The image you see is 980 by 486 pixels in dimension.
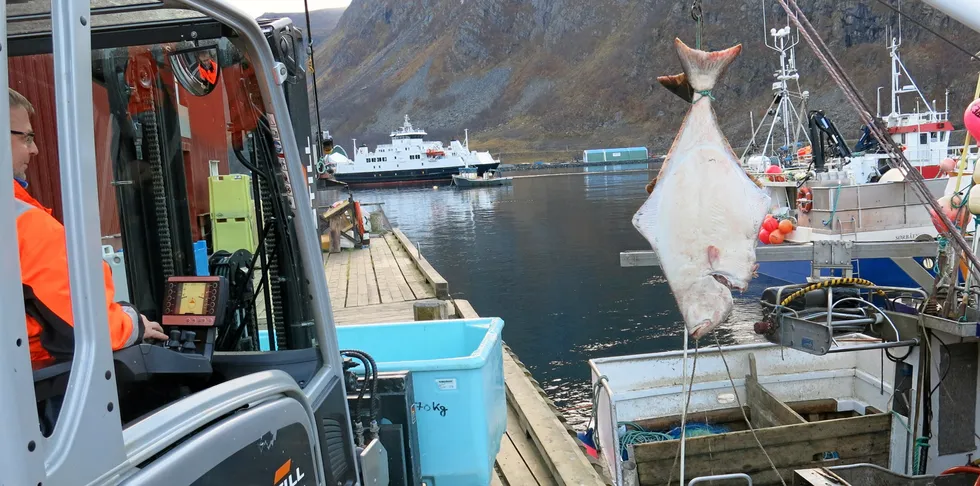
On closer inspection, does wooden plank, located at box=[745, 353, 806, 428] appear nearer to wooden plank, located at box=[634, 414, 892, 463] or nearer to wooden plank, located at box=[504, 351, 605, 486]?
wooden plank, located at box=[634, 414, 892, 463]

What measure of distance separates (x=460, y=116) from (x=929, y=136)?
117636 mm

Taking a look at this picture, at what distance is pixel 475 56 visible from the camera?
155000mm

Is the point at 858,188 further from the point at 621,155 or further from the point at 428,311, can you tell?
the point at 621,155

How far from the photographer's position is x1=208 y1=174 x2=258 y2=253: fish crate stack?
9.66 ft

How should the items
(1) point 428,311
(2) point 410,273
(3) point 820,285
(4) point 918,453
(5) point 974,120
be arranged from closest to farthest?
(5) point 974,120, (3) point 820,285, (4) point 918,453, (1) point 428,311, (2) point 410,273

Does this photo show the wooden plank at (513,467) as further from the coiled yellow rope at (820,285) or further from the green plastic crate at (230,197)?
the green plastic crate at (230,197)

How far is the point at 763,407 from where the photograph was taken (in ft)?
23.7

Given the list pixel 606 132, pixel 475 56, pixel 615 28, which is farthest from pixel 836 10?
pixel 475 56

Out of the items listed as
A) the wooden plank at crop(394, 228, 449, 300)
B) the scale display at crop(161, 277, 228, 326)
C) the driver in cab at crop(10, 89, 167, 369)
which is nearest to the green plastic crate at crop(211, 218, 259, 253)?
the scale display at crop(161, 277, 228, 326)

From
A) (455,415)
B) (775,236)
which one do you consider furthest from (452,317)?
(775,236)

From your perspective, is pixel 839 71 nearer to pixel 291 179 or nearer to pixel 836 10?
pixel 291 179

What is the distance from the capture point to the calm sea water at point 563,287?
13.8 meters

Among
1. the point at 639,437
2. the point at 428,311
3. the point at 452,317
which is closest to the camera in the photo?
the point at 428,311

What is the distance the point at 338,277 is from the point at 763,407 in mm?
7073
